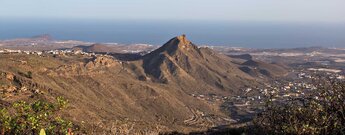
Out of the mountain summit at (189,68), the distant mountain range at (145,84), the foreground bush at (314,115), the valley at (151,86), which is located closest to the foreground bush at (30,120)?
the foreground bush at (314,115)

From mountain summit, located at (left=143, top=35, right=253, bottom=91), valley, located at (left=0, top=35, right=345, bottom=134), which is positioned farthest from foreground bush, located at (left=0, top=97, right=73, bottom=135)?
mountain summit, located at (left=143, top=35, right=253, bottom=91)

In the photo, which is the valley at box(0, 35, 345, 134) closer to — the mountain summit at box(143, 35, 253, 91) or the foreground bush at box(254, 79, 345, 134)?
the mountain summit at box(143, 35, 253, 91)


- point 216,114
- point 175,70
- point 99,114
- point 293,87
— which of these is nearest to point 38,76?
point 99,114

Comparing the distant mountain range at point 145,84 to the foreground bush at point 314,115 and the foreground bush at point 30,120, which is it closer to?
the foreground bush at point 30,120

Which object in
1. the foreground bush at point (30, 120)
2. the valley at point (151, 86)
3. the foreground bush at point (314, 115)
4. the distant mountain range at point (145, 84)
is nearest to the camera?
the foreground bush at point (314, 115)

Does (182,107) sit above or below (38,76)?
below

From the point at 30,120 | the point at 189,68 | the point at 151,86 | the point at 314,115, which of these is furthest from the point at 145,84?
the point at 314,115

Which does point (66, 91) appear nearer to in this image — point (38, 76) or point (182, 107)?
point (38, 76)

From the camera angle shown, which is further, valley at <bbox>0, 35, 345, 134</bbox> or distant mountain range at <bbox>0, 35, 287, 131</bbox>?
distant mountain range at <bbox>0, 35, 287, 131</bbox>
